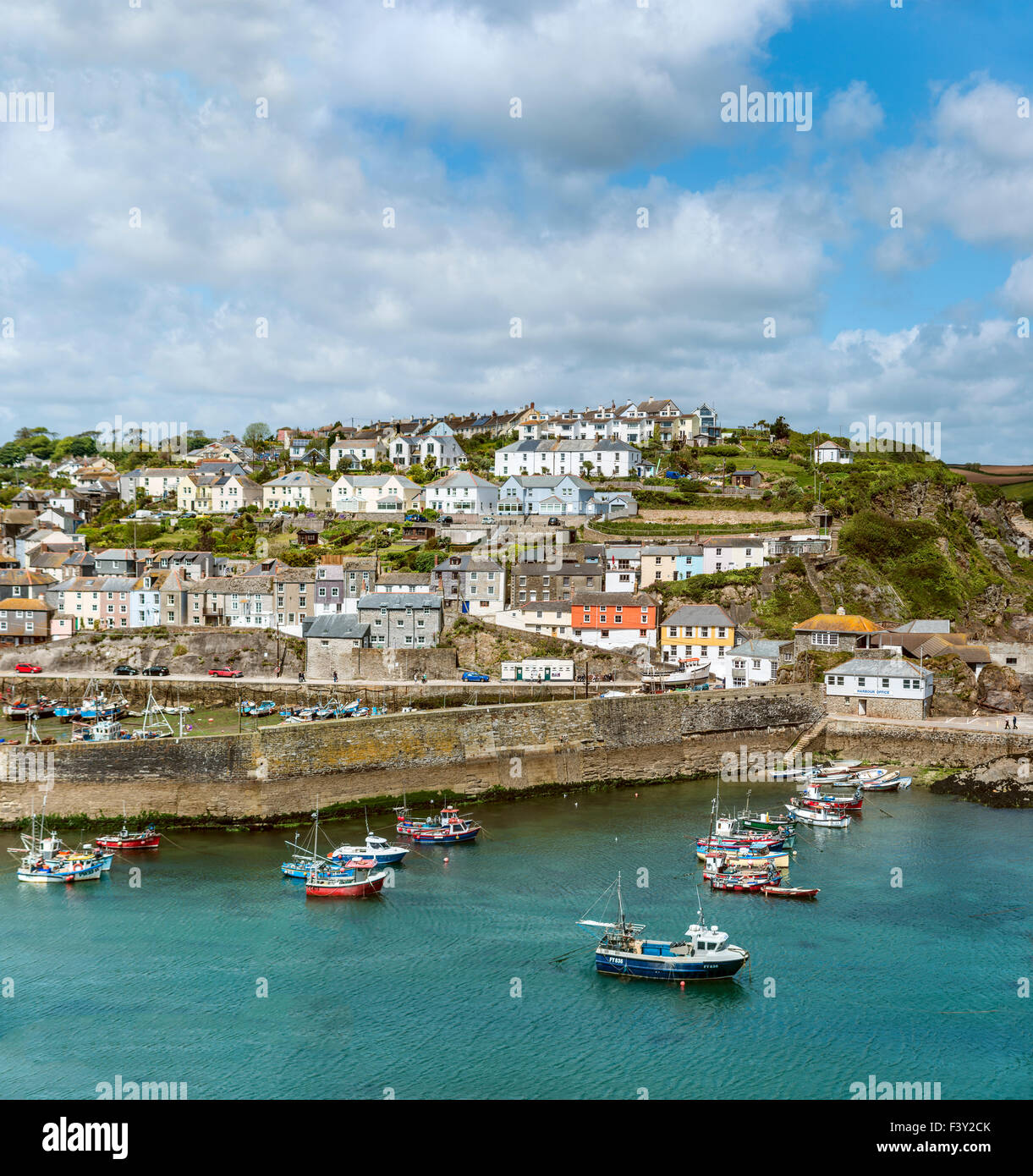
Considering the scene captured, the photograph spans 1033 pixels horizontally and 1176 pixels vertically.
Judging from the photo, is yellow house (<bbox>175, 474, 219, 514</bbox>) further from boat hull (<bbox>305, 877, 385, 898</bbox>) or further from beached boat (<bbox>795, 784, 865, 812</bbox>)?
beached boat (<bbox>795, 784, 865, 812</bbox>)

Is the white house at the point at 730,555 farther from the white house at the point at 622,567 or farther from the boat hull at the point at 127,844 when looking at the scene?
the boat hull at the point at 127,844

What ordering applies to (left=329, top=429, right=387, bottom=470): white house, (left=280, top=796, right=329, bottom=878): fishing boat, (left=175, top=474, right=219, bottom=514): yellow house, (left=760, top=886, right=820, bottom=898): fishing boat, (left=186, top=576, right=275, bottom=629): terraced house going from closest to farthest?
(left=760, top=886, right=820, bottom=898): fishing boat < (left=280, top=796, right=329, bottom=878): fishing boat < (left=186, top=576, right=275, bottom=629): terraced house < (left=175, top=474, right=219, bottom=514): yellow house < (left=329, top=429, right=387, bottom=470): white house

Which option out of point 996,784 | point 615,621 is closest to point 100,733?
point 615,621

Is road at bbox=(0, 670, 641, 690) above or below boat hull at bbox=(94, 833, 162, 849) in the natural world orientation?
above

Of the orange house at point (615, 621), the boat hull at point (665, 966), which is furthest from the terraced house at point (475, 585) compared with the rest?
the boat hull at point (665, 966)

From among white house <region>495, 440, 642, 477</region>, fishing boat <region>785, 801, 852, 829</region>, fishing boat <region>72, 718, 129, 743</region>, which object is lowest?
fishing boat <region>785, 801, 852, 829</region>

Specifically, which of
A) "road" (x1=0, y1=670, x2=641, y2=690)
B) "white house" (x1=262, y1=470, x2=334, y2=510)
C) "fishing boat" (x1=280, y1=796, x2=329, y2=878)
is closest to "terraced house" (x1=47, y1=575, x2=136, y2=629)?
"road" (x1=0, y1=670, x2=641, y2=690)

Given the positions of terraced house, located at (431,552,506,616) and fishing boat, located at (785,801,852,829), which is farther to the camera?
terraced house, located at (431,552,506,616)
